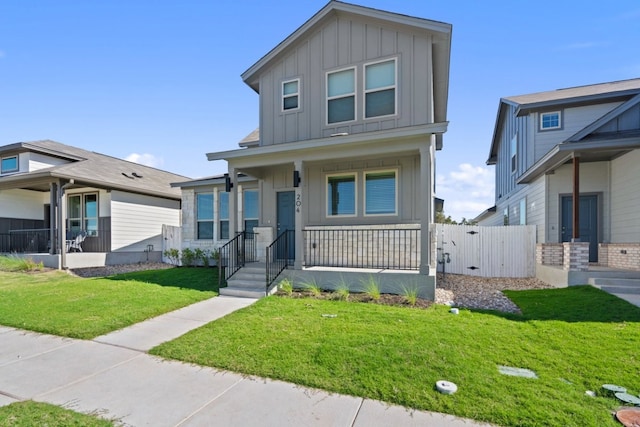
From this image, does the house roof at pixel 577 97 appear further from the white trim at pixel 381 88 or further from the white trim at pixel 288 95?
the white trim at pixel 288 95

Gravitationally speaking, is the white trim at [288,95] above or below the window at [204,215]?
above

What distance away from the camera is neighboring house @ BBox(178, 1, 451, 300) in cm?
810

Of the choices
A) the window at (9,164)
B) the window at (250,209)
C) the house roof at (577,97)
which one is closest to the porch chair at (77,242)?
the window at (9,164)

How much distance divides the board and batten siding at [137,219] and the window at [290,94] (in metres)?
9.35

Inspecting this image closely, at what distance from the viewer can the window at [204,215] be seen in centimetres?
1259

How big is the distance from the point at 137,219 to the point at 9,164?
6962 mm

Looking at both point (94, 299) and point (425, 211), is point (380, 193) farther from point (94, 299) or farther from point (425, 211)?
point (94, 299)

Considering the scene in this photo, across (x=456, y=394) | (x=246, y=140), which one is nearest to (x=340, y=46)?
(x=246, y=140)

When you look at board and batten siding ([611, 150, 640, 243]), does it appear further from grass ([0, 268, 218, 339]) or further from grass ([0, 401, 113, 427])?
grass ([0, 401, 113, 427])

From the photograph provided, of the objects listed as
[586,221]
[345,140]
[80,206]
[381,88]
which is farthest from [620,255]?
[80,206]

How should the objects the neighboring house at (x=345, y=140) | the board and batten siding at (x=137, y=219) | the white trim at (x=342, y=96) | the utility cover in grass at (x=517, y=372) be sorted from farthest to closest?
1. the board and batten siding at (x=137, y=219)
2. the white trim at (x=342, y=96)
3. the neighboring house at (x=345, y=140)
4. the utility cover in grass at (x=517, y=372)

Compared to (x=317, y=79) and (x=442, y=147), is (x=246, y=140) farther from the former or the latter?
(x=442, y=147)

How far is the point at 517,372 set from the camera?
347cm

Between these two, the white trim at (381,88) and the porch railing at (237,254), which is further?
the porch railing at (237,254)
